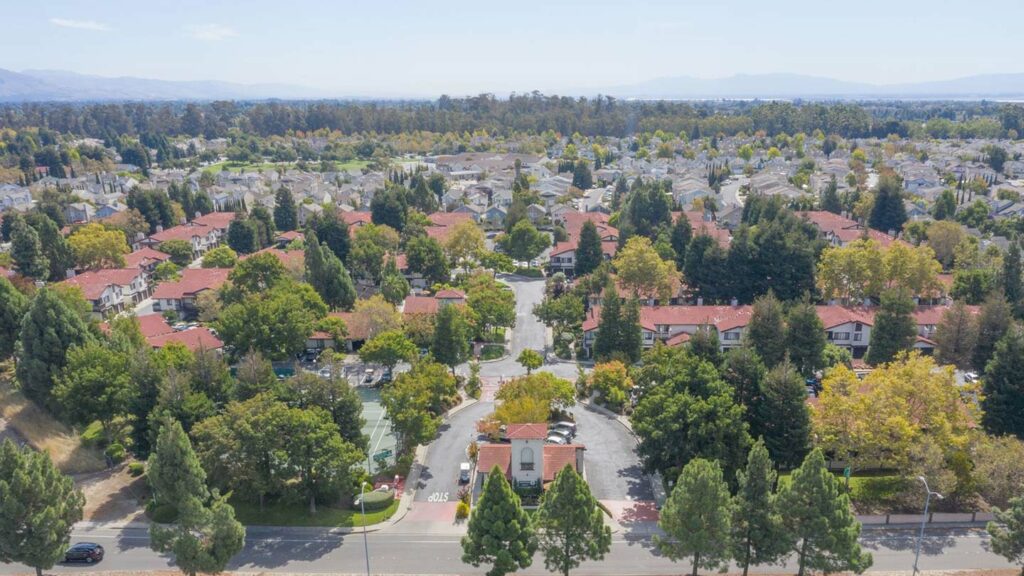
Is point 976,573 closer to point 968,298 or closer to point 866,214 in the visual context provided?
point 968,298

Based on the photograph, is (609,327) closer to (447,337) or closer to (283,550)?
(447,337)

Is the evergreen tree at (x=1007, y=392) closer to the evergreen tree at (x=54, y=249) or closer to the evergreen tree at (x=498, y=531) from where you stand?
the evergreen tree at (x=498, y=531)

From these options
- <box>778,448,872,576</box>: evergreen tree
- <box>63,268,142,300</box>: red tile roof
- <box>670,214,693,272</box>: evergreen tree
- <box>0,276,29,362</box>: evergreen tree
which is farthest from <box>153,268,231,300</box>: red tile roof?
<box>778,448,872,576</box>: evergreen tree

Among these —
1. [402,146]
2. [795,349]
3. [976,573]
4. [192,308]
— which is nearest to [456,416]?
[795,349]

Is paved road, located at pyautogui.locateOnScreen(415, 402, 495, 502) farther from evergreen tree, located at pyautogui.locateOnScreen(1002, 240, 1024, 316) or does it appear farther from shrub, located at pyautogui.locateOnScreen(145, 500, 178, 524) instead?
evergreen tree, located at pyautogui.locateOnScreen(1002, 240, 1024, 316)

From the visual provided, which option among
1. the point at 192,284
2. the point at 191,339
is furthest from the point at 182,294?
the point at 191,339
